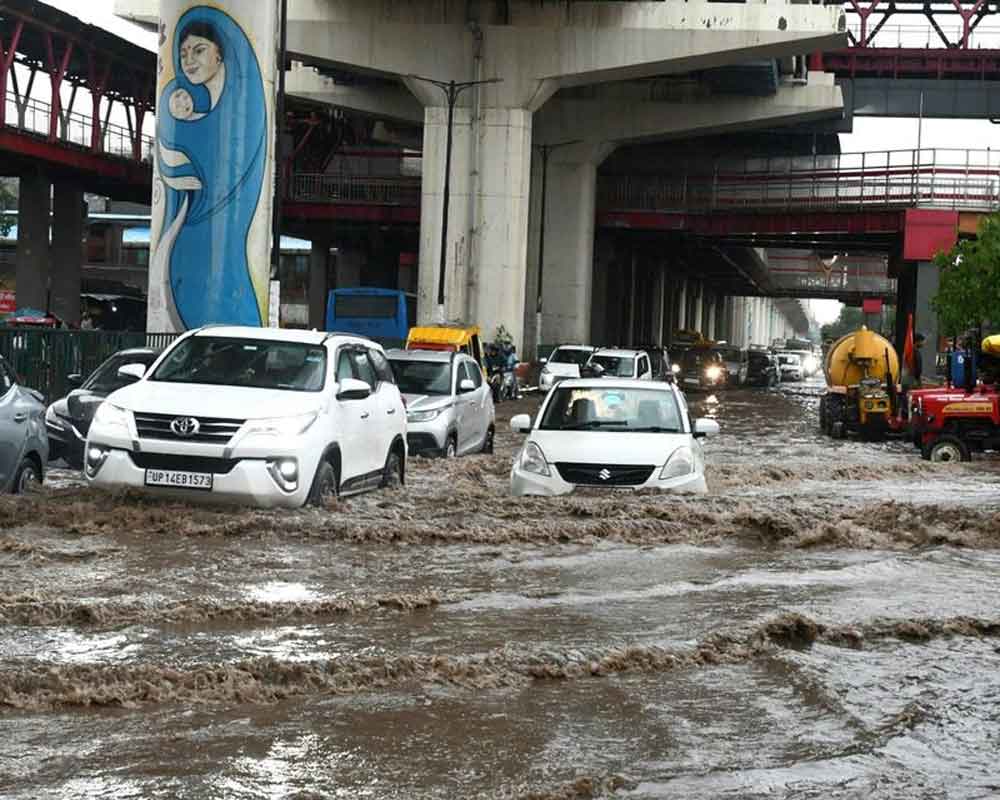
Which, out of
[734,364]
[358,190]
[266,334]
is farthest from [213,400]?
[358,190]

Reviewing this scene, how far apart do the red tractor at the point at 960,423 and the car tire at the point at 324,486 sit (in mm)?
14162

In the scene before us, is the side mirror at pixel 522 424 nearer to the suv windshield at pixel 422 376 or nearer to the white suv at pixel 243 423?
the white suv at pixel 243 423

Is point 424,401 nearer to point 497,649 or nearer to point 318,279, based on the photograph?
point 497,649

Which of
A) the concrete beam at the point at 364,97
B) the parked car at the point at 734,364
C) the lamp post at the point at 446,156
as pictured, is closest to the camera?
the lamp post at the point at 446,156

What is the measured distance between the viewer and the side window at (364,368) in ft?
52.6

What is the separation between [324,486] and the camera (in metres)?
14.5

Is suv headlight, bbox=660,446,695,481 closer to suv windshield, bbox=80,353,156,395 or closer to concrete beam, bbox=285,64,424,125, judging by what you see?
suv windshield, bbox=80,353,156,395

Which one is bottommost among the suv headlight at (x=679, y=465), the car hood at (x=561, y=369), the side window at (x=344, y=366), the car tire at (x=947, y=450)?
the car tire at (x=947, y=450)

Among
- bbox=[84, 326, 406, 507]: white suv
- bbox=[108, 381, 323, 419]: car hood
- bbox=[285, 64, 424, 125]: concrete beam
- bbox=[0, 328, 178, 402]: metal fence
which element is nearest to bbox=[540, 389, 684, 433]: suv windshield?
bbox=[84, 326, 406, 507]: white suv

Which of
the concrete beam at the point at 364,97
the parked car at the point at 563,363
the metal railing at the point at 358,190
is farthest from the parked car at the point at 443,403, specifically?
the metal railing at the point at 358,190

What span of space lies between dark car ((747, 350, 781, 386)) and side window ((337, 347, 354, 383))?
60544 millimetres

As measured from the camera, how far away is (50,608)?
380 inches

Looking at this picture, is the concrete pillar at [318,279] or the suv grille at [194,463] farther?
the concrete pillar at [318,279]

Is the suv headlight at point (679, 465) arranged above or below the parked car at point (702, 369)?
above
